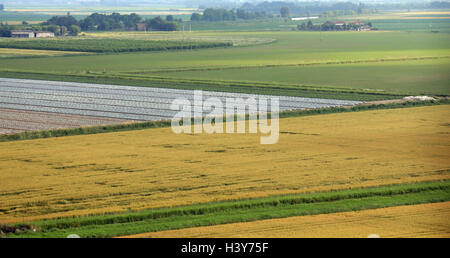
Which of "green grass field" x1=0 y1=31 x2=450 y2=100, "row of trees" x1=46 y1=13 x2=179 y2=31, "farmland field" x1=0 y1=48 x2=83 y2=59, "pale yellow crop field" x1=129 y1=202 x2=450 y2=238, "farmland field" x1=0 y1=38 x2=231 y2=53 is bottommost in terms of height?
"pale yellow crop field" x1=129 y1=202 x2=450 y2=238

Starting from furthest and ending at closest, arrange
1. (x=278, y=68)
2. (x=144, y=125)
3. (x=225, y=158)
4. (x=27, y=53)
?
(x=27, y=53), (x=278, y=68), (x=144, y=125), (x=225, y=158)

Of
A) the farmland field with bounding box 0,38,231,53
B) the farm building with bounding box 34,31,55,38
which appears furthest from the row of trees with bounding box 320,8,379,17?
the farmland field with bounding box 0,38,231,53

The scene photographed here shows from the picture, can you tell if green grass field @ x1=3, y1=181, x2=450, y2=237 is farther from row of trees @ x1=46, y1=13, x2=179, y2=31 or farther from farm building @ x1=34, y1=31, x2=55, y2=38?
row of trees @ x1=46, y1=13, x2=179, y2=31

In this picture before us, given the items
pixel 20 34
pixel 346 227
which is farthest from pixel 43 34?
pixel 346 227

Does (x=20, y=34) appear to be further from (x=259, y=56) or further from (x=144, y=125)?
(x=144, y=125)

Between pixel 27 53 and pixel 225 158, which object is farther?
pixel 27 53

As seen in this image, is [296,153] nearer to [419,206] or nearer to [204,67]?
[419,206]
